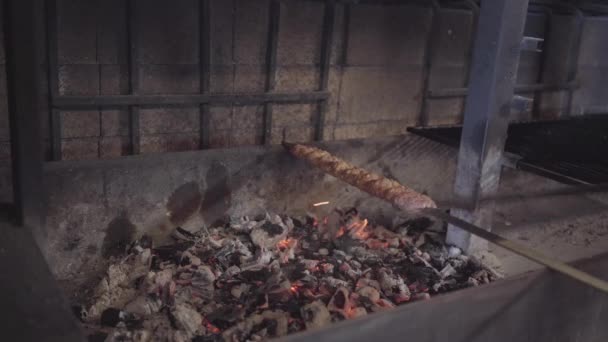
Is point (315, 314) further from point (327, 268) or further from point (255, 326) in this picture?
point (327, 268)

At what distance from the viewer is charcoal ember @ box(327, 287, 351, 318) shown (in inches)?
185

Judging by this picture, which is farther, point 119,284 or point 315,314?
point 119,284

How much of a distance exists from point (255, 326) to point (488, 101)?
319 cm

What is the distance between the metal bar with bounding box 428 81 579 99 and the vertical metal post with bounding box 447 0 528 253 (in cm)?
148

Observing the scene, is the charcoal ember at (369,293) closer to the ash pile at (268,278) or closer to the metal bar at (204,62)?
the ash pile at (268,278)

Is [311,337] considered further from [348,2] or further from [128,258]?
[348,2]

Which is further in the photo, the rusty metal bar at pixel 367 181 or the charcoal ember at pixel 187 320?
the rusty metal bar at pixel 367 181

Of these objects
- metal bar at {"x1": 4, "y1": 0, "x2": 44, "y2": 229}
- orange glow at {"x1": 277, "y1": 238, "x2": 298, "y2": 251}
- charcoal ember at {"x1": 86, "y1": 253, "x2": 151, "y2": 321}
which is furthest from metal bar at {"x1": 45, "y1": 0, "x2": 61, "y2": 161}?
orange glow at {"x1": 277, "y1": 238, "x2": 298, "y2": 251}

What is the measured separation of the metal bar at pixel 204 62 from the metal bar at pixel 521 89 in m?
3.15

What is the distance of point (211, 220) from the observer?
616cm

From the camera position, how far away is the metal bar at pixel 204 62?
568 centimetres

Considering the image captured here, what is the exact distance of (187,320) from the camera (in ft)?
14.5

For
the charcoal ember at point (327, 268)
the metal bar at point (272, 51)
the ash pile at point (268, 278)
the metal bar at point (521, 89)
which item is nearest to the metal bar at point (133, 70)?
the ash pile at point (268, 278)

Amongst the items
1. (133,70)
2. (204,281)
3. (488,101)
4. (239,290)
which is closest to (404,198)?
(488,101)
